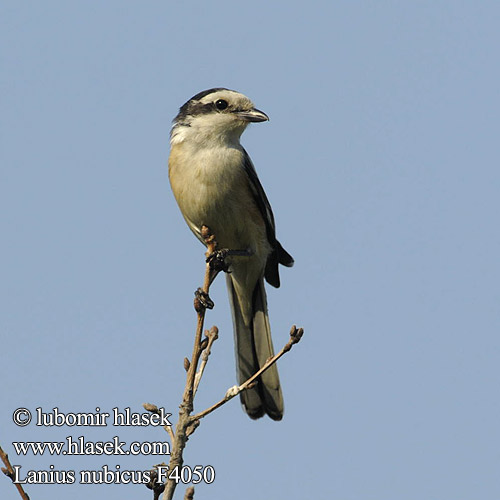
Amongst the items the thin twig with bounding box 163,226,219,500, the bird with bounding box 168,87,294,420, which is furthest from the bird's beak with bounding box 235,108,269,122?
the thin twig with bounding box 163,226,219,500

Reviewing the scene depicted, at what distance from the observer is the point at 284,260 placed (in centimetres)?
854

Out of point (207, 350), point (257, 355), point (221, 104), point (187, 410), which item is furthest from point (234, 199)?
point (187, 410)

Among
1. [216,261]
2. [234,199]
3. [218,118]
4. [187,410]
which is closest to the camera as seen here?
[187,410]

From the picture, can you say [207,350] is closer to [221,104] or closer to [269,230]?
[269,230]

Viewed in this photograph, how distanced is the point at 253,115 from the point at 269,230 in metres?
1.24

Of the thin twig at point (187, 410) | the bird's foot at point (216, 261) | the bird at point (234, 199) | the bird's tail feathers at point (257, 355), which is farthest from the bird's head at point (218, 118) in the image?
the thin twig at point (187, 410)

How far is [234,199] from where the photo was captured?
759cm

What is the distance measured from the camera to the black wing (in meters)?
7.91

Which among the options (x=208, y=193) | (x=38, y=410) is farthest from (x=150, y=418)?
(x=208, y=193)

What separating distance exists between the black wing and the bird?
0.4 inches

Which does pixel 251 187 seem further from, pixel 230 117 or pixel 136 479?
pixel 136 479

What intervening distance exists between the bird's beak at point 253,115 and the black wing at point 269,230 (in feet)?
1.26

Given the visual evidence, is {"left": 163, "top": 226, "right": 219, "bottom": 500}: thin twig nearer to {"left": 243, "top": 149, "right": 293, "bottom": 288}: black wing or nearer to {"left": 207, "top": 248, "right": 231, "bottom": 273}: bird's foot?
{"left": 207, "top": 248, "right": 231, "bottom": 273}: bird's foot

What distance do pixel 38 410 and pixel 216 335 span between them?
146 centimetres
